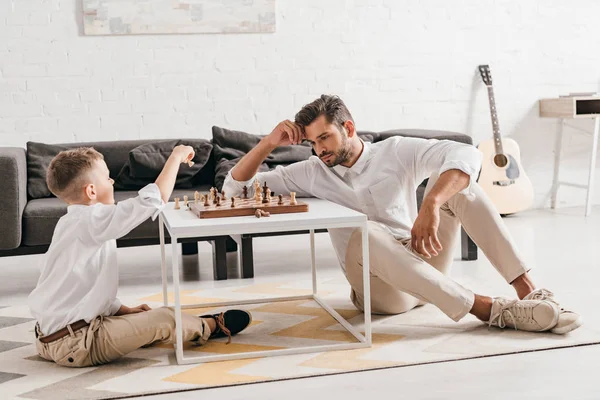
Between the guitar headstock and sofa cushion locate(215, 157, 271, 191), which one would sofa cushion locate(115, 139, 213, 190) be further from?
the guitar headstock

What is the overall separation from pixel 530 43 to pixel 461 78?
1.82 ft

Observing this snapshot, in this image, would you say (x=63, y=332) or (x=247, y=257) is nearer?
(x=63, y=332)

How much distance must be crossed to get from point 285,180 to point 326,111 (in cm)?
38

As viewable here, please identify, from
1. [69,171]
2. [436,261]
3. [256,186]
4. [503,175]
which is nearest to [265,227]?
[256,186]

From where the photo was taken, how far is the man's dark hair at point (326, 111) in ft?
8.39

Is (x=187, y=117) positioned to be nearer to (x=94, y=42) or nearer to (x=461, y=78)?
(x=94, y=42)

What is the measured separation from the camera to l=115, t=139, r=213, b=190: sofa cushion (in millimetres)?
4008

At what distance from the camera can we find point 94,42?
16.1ft

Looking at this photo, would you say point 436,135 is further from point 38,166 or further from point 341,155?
point 38,166

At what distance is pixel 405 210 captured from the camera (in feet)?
8.91

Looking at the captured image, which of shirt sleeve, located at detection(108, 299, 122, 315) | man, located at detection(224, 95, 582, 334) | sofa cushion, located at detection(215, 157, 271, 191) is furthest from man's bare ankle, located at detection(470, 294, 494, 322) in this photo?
sofa cushion, located at detection(215, 157, 271, 191)

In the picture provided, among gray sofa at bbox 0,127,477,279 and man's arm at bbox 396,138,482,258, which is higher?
man's arm at bbox 396,138,482,258

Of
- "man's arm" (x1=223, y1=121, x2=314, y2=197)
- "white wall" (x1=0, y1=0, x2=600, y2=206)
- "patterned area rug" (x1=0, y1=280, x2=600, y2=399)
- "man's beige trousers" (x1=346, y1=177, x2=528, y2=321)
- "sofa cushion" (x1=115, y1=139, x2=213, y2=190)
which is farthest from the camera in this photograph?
"white wall" (x1=0, y1=0, x2=600, y2=206)

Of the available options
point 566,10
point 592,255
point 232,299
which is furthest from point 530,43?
point 232,299
